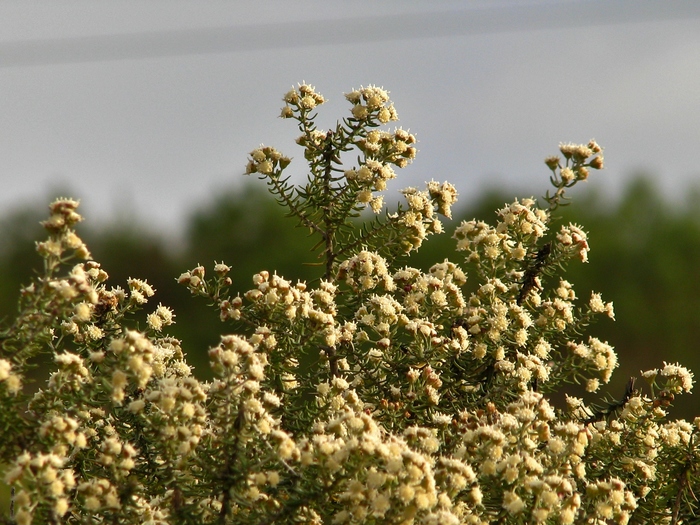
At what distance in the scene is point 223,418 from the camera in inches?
129

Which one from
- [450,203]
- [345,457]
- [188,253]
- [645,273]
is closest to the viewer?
[345,457]

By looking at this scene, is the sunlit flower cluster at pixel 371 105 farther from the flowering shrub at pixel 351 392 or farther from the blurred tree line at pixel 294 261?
the blurred tree line at pixel 294 261

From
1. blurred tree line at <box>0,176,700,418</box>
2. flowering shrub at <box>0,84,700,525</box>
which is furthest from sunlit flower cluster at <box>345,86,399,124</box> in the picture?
blurred tree line at <box>0,176,700,418</box>

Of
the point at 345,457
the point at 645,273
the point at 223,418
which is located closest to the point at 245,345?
the point at 223,418

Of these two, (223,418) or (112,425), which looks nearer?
(223,418)

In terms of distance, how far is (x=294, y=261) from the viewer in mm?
34469

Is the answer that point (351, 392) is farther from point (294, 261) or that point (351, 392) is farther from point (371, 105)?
point (294, 261)

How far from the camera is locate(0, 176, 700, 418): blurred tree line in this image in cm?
3619

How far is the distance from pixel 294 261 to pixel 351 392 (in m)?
30.7

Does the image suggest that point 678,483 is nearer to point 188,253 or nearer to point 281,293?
point 281,293

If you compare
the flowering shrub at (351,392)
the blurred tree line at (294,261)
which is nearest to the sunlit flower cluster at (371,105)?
the flowering shrub at (351,392)

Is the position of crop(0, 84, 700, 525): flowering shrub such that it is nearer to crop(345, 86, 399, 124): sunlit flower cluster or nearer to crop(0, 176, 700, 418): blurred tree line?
crop(345, 86, 399, 124): sunlit flower cluster

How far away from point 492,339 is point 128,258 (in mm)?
42995

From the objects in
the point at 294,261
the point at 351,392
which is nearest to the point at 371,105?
the point at 351,392
